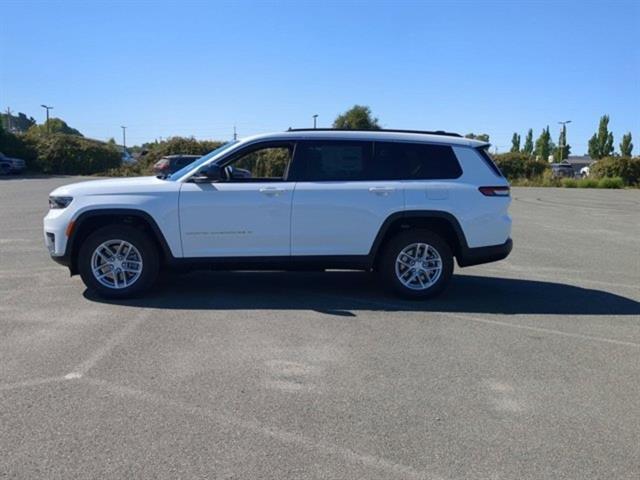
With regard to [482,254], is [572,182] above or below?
above

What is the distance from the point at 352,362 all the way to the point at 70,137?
4590 cm

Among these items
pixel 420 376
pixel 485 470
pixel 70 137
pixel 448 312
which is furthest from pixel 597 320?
pixel 70 137

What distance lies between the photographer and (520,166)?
1720 inches

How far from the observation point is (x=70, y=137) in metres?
45.9

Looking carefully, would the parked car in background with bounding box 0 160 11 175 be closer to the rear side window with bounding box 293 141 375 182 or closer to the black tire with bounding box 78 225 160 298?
the black tire with bounding box 78 225 160 298

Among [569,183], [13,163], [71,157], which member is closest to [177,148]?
[71,157]

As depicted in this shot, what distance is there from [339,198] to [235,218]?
1.20m

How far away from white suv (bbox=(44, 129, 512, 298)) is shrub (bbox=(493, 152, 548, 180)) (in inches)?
1502

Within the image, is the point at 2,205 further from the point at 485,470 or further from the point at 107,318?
the point at 485,470

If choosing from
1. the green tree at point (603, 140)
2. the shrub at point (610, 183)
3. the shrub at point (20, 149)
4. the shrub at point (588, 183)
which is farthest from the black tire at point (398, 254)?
the green tree at point (603, 140)

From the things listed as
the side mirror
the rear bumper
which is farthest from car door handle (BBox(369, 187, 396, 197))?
the side mirror

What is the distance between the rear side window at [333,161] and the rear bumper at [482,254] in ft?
4.81

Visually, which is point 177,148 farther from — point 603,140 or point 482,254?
point 603,140

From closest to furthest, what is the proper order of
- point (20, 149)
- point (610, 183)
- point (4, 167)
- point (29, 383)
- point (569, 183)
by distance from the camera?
point (29, 383) → point (4, 167) → point (610, 183) → point (569, 183) → point (20, 149)
